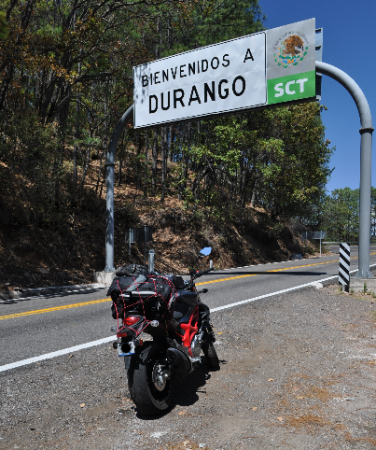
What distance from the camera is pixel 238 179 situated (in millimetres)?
35062

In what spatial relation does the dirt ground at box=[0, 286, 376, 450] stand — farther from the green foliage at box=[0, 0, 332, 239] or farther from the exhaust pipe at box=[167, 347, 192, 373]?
the green foliage at box=[0, 0, 332, 239]

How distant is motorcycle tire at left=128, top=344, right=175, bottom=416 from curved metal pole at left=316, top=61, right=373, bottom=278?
9.02 meters

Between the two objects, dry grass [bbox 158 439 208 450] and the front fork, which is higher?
the front fork

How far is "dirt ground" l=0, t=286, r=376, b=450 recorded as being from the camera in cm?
338

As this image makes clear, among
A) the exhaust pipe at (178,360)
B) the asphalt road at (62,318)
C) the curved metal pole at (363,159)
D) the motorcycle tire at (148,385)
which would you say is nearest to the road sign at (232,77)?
the curved metal pole at (363,159)

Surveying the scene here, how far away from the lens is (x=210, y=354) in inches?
199

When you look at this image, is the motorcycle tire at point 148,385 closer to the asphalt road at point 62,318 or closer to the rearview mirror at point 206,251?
the rearview mirror at point 206,251

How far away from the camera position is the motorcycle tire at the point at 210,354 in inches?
197

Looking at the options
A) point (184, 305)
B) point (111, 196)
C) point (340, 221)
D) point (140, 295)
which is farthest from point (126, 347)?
point (340, 221)

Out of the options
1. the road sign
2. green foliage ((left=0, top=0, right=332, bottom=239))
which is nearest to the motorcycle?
the road sign

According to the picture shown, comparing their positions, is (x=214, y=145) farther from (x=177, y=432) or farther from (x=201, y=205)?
(x=177, y=432)

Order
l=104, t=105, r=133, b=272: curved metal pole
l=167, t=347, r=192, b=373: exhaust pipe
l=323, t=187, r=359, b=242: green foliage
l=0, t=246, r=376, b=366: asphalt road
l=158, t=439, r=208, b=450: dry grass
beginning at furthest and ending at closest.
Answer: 1. l=323, t=187, r=359, b=242: green foliage
2. l=104, t=105, r=133, b=272: curved metal pole
3. l=0, t=246, r=376, b=366: asphalt road
4. l=167, t=347, r=192, b=373: exhaust pipe
5. l=158, t=439, r=208, b=450: dry grass

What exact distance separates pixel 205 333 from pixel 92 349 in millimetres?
1982

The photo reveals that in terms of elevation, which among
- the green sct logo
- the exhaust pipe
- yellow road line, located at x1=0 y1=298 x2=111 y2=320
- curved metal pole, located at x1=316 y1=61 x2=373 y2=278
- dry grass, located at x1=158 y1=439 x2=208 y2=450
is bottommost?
yellow road line, located at x1=0 y1=298 x2=111 y2=320
